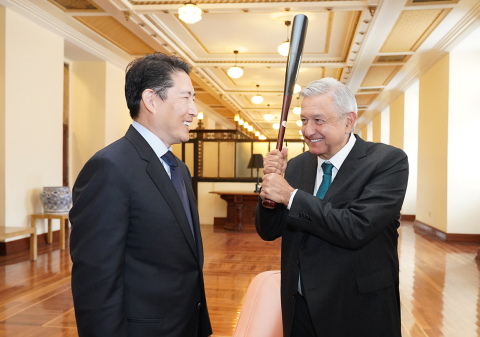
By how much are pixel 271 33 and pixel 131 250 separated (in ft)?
23.7

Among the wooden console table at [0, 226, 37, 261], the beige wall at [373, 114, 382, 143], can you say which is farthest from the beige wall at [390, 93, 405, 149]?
the wooden console table at [0, 226, 37, 261]

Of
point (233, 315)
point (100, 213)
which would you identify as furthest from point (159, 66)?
point (233, 315)

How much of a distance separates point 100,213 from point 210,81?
10.5 meters

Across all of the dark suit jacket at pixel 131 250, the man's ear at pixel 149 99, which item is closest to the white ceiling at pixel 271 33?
the man's ear at pixel 149 99

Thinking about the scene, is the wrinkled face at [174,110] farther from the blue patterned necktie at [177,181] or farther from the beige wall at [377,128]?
the beige wall at [377,128]

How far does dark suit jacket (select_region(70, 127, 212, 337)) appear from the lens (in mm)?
1221

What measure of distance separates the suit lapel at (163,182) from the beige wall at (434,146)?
26.6 feet

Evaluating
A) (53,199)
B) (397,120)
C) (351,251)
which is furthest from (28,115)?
(397,120)

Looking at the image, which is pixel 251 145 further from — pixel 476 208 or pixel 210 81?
pixel 476 208

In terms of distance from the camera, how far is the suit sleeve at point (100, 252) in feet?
3.98

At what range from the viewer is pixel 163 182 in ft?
4.54

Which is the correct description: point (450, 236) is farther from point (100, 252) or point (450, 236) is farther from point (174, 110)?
point (100, 252)

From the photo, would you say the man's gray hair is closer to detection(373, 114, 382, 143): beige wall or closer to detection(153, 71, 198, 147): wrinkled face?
detection(153, 71, 198, 147): wrinkled face

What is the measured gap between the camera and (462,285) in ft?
16.2
